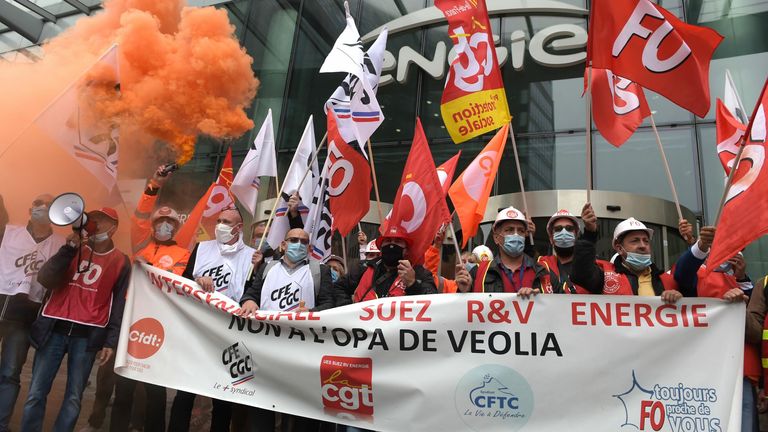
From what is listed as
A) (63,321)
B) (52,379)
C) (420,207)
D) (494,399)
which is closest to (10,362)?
(52,379)

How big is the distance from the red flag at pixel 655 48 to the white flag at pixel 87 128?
416cm

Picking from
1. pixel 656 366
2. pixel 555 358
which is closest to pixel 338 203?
pixel 555 358

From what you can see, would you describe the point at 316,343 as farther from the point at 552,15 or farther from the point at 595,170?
the point at 552,15

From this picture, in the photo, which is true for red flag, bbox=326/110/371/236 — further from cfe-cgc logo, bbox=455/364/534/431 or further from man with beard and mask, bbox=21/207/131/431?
cfe-cgc logo, bbox=455/364/534/431

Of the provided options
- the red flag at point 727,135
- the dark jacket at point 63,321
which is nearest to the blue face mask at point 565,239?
the red flag at point 727,135

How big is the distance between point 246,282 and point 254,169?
2242mm

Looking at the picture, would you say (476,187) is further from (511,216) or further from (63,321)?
(63,321)

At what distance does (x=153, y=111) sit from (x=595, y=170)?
802cm

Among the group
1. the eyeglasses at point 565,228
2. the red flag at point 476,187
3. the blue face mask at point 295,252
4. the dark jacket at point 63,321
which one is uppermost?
the red flag at point 476,187

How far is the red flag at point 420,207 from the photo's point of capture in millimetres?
4301

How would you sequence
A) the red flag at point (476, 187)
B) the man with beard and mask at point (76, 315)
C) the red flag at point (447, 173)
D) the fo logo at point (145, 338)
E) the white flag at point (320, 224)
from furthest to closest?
1. the red flag at point (447, 173)
2. the red flag at point (476, 187)
3. the white flag at point (320, 224)
4. the fo logo at point (145, 338)
5. the man with beard and mask at point (76, 315)

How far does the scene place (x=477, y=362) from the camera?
349 centimetres

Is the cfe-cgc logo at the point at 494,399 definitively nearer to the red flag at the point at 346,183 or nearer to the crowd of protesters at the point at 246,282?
the crowd of protesters at the point at 246,282

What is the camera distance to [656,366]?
322 centimetres
